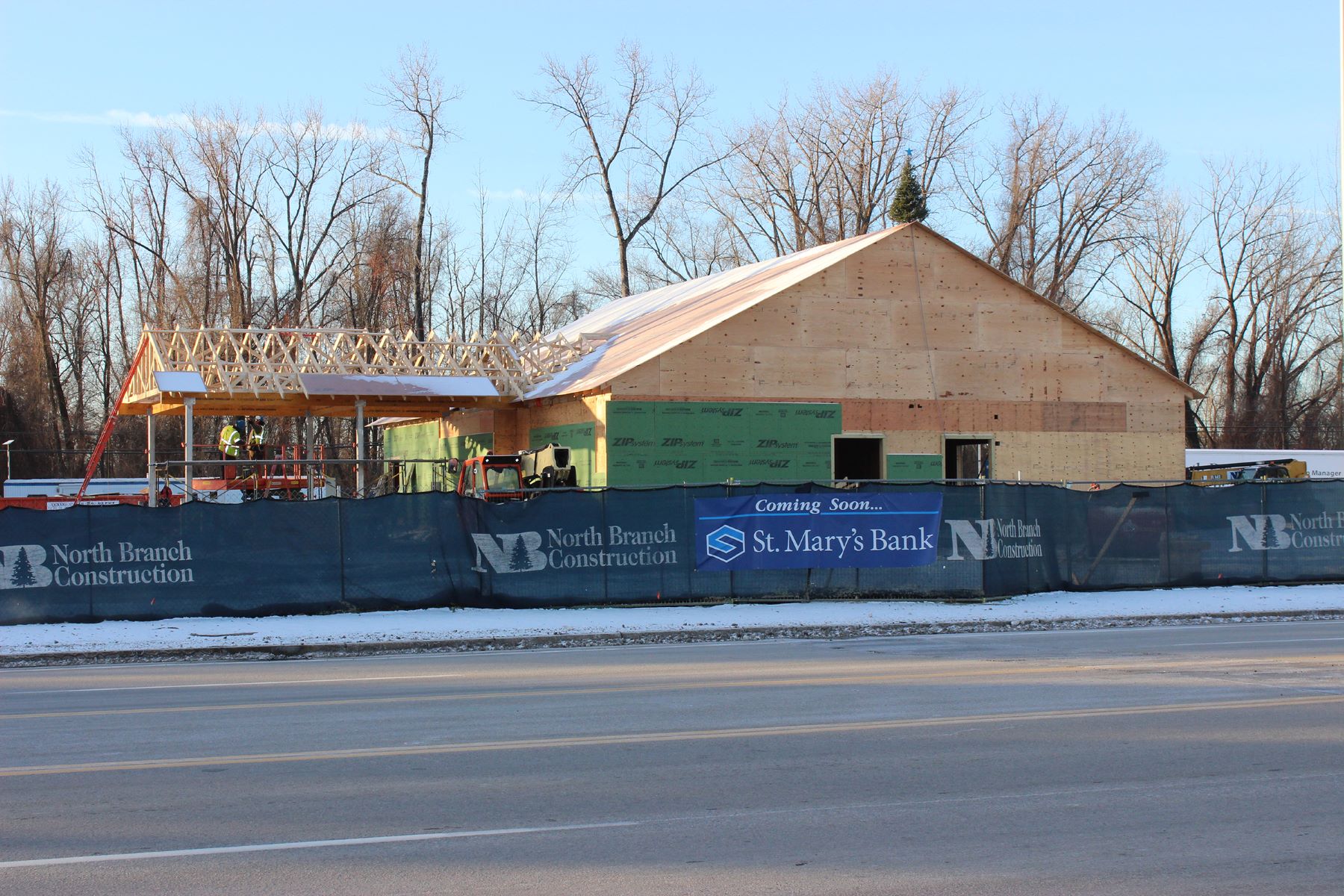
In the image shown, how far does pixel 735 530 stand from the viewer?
64.8ft

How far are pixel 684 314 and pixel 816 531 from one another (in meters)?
14.5

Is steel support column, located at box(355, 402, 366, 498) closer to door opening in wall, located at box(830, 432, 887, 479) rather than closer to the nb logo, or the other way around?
door opening in wall, located at box(830, 432, 887, 479)

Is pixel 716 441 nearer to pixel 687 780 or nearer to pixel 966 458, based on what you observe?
pixel 966 458

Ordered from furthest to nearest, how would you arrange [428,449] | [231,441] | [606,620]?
[428,449], [231,441], [606,620]

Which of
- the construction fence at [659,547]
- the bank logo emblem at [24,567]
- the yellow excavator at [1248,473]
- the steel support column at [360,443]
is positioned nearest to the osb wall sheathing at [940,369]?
the yellow excavator at [1248,473]

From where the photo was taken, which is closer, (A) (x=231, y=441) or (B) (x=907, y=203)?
(A) (x=231, y=441)

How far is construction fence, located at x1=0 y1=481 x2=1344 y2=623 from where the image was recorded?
17.9 m

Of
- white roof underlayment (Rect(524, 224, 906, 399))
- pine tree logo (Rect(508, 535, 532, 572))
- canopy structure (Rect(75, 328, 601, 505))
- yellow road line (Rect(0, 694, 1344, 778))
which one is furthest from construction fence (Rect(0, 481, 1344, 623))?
yellow road line (Rect(0, 694, 1344, 778))

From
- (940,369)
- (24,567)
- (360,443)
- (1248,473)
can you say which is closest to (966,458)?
(940,369)

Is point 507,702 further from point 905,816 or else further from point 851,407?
point 851,407

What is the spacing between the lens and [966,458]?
104 ft

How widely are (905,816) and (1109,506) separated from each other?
50.0 ft

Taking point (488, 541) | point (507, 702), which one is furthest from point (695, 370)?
point (507, 702)

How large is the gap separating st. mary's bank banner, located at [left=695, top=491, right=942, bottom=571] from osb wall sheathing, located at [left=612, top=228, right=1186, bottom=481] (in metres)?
7.93
